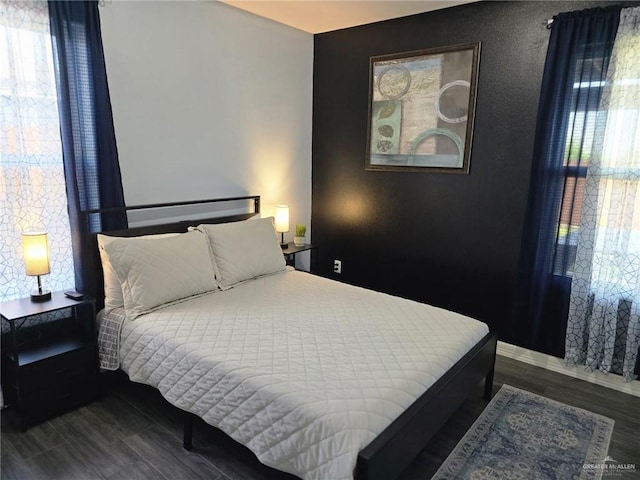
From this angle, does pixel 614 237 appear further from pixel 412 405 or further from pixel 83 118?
pixel 83 118

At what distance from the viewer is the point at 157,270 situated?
8.41 ft

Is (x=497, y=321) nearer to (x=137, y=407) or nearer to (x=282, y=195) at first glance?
(x=282, y=195)

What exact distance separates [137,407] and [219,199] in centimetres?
164

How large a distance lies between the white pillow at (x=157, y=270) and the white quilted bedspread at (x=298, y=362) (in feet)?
0.27

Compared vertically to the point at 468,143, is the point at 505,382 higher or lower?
lower

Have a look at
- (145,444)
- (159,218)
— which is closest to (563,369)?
(145,444)

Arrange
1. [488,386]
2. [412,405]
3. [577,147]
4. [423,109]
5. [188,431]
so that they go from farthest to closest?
[423,109], [577,147], [488,386], [188,431], [412,405]

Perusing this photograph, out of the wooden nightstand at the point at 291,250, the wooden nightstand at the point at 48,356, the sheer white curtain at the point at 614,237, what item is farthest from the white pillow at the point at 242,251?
the sheer white curtain at the point at 614,237

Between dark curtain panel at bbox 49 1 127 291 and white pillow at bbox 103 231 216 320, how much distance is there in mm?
324

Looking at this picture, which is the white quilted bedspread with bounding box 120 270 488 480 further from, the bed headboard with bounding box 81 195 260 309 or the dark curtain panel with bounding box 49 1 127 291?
the dark curtain panel with bounding box 49 1 127 291

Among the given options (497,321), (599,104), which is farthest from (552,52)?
(497,321)

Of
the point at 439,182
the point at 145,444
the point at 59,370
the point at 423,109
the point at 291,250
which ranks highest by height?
the point at 423,109

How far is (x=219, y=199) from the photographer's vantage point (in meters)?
3.47

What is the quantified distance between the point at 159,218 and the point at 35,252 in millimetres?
919
